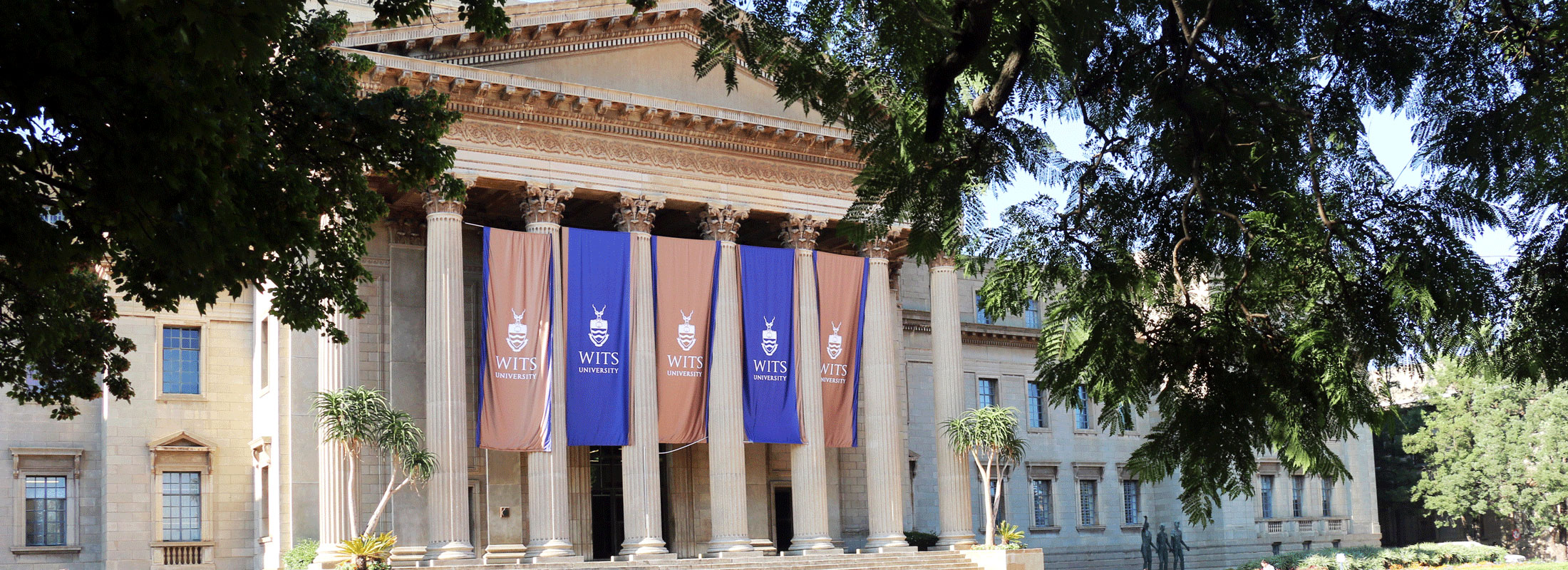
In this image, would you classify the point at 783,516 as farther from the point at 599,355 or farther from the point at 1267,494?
the point at 1267,494

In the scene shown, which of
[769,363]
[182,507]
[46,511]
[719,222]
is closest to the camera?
[46,511]

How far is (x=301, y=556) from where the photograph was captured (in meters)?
32.7

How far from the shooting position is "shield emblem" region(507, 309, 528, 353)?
3344 centimetres

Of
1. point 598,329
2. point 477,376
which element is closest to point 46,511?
point 477,376

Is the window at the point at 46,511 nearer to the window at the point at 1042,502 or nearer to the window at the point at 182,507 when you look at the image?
the window at the point at 182,507

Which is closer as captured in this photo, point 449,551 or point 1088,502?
point 449,551

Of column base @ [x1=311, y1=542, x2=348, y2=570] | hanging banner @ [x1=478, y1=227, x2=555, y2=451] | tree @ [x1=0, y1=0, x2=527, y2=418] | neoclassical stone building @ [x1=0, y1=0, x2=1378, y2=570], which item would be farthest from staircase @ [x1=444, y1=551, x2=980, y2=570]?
tree @ [x1=0, y1=0, x2=527, y2=418]

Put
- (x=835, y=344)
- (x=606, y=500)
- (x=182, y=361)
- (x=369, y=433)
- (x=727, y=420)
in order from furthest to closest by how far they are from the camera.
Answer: (x=606, y=500)
(x=835, y=344)
(x=182, y=361)
(x=727, y=420)
(x=369, y=433)

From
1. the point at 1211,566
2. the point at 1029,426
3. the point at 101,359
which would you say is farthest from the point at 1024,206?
the point at 1211,566

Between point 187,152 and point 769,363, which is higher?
point 187,152

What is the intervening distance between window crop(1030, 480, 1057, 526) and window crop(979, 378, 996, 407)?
324 cm

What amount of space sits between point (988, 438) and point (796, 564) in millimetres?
6556

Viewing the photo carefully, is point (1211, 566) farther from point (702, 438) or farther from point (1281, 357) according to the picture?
Result: point (1281, 357)

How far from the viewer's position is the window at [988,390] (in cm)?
5200
